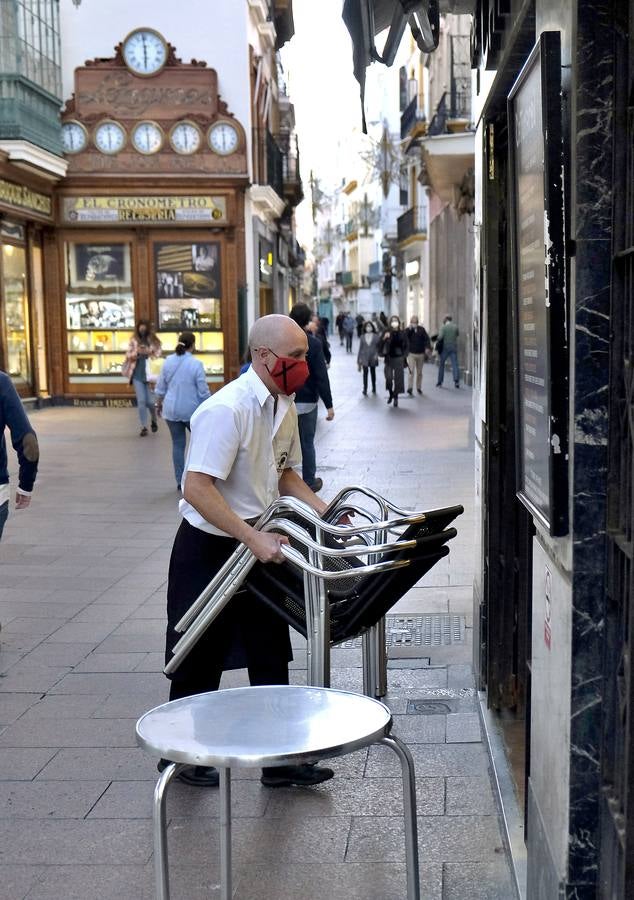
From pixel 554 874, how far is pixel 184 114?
21.9 metres

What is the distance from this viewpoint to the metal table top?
2.47 m

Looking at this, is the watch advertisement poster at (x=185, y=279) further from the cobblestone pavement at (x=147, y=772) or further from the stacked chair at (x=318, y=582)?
the stacked chair at (x=318, y=582)

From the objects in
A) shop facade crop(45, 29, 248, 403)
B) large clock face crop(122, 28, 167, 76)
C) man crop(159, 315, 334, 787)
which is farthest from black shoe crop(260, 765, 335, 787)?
large clock face crop(122, 28, 167, 76)

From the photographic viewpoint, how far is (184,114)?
22.9 metres

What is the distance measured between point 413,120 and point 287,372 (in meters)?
37.6

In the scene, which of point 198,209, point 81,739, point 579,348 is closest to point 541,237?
point 579,348

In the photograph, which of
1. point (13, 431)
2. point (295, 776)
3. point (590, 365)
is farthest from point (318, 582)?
point (13, 431)

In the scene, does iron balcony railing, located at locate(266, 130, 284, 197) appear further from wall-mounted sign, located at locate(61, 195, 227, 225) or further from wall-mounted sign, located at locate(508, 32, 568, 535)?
wall-mounted sign, located at locate(508, 32, 568, 535)

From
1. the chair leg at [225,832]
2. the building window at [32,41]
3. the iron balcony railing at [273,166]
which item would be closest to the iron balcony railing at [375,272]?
the iron balcony railing at [273,166]

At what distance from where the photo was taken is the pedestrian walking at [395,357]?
21.8 m

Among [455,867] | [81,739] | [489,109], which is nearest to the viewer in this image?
[455,867]

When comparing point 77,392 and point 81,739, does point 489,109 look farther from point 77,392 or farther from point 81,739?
point 77,392

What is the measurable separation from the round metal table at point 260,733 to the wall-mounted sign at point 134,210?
2069 cm

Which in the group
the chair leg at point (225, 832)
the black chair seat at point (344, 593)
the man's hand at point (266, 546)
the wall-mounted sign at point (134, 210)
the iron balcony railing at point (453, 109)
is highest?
the iron balcony railing at point (453, 109)
